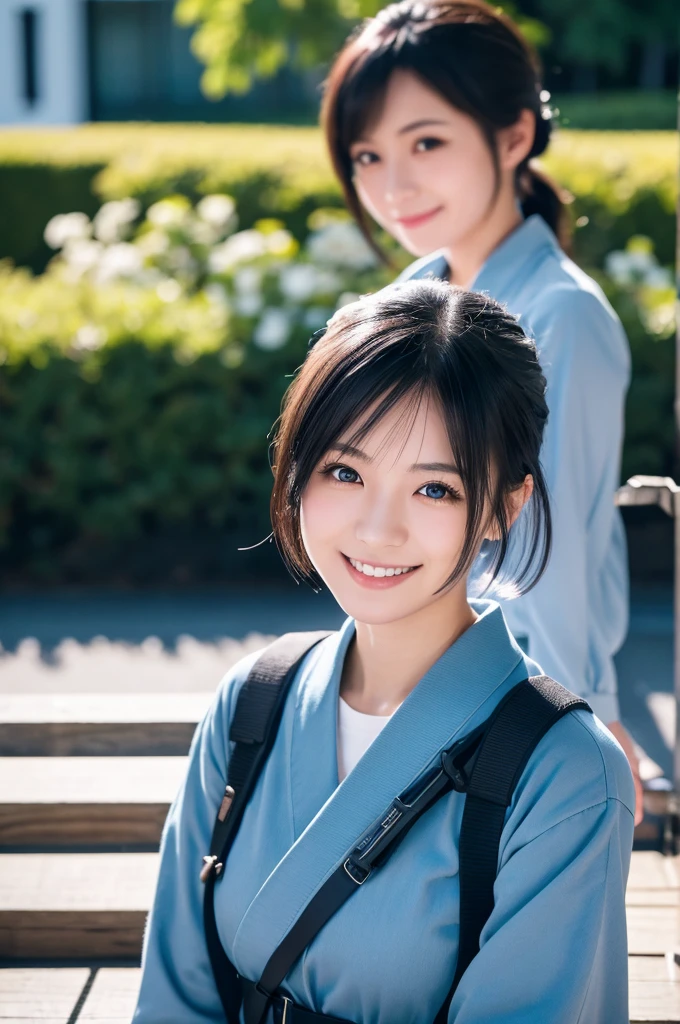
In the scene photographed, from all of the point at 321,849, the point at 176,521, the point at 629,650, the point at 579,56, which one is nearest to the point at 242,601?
the point at 176,521

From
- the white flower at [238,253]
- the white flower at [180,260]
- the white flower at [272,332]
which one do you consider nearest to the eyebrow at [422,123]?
the white flower at [272,332]

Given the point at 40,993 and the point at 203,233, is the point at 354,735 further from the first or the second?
the point at 203,233

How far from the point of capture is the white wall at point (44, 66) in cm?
2350

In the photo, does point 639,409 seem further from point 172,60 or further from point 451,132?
point 172,60

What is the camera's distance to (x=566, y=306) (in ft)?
6.34

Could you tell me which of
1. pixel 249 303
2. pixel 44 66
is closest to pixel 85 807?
pixel 249 303

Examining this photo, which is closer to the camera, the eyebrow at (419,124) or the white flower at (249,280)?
the eyebrow at (419,124)

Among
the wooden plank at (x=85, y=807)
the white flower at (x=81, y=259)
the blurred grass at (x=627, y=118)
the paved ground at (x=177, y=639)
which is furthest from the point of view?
the blurred grass at (x=627, y=118)

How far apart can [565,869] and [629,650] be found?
8.56 feet

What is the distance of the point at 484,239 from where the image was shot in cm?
220

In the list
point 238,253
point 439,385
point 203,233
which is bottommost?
point 439,385

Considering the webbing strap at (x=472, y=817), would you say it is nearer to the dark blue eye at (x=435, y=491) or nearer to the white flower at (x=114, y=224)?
the dark blue eye at (x=435, y=491)

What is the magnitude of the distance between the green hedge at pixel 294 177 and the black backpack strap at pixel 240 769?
4860 mm

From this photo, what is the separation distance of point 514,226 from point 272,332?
2.39 metres
